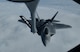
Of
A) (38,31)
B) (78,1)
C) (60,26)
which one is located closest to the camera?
(78,1)

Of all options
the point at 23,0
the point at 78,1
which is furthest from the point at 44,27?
the point at 78,1

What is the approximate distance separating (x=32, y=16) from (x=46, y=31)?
1056 centimetres

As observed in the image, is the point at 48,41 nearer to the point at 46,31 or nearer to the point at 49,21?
the point at 46,31

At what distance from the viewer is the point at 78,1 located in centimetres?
2094

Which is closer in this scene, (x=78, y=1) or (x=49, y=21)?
(x=78, y=1)

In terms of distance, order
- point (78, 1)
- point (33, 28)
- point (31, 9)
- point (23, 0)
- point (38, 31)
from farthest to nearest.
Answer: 1. point (38, 31)
2. point (33, 28)
3. point (31, 9)
4. point (23, 0)
5. point (78, 1)

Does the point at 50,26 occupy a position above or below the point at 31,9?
below

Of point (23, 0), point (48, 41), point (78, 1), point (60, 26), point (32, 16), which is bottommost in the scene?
point (60, 26)

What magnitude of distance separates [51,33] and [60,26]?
19.0m

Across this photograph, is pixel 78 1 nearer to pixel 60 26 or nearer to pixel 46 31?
pixel 46 31

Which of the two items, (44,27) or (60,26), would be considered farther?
(60,26)

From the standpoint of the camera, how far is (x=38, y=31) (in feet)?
310

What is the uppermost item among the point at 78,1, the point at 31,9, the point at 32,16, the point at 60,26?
the point at 78,1

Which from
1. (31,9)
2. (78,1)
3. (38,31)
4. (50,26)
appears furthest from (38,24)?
(78,1)
